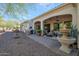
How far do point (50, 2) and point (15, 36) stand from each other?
52.6 inches

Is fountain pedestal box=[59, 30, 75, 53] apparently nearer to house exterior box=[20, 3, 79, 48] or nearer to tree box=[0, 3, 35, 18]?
house exterior box=[20, 3, 79, 48]

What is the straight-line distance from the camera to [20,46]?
4727 millimetres

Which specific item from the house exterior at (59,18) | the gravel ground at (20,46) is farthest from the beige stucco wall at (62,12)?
the gravel ground at (20,46)

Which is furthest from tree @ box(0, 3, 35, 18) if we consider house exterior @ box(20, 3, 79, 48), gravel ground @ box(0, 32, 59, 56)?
gravel ground @ box(0, 32, 59, 56)

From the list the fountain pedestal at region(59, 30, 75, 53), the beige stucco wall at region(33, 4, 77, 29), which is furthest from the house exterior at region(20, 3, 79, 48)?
the fountain pedestal at region(59, 30, 75, 53)

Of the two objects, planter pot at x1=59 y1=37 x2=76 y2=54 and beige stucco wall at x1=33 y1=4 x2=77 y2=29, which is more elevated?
beige stucco wall at x1=33 y1=4 x2=77 y2=29

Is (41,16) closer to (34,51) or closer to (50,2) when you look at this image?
(50,2)

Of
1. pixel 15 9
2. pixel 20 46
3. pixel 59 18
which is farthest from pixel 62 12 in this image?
pixel 20 46

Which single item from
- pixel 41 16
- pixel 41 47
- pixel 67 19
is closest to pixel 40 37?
pixel 41 47

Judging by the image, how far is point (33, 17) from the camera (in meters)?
4.71

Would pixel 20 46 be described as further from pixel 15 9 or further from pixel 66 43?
pixel 66 43

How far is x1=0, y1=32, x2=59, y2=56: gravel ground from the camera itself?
4.62 metres

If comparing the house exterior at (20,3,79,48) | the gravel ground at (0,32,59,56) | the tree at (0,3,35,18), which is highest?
the tree at (0,3,35,18)

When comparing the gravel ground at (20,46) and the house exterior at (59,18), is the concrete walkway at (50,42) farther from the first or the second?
the house exterior at (59,18)
